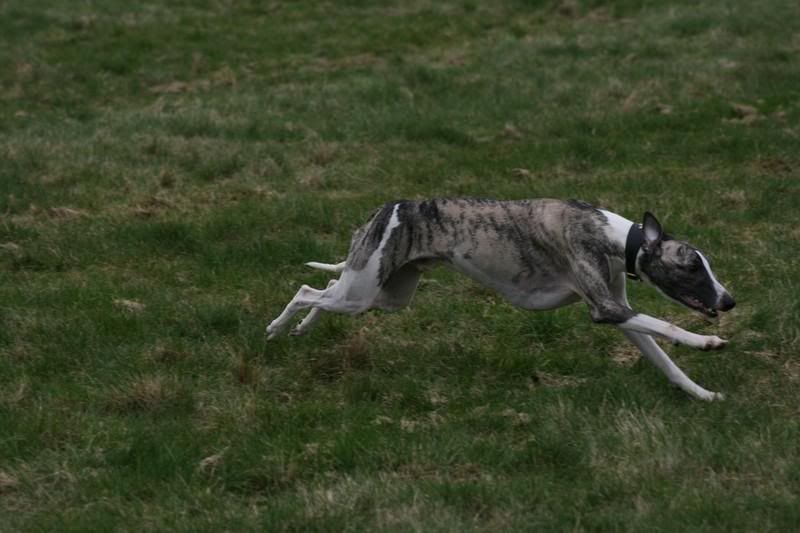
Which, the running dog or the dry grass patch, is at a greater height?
the running dog

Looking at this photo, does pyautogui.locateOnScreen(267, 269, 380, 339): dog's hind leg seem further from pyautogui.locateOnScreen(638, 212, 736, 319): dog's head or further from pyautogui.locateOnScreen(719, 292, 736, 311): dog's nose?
pyautogui.locateOnScreen(719, 292, 736, 311): dog's nose

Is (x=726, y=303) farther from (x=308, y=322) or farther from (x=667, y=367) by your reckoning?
(x=308, y=322)

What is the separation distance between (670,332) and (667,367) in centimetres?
36

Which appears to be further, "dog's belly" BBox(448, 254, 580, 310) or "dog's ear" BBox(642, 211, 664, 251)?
"dog's belly" BBox(448, 254, 580, 310)

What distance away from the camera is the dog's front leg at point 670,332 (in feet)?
20.6

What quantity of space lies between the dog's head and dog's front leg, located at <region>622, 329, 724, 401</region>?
1.16 feet

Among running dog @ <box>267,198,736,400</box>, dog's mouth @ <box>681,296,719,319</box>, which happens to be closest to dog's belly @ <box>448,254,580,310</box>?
running dog @ <box>267,198,736,400</box>

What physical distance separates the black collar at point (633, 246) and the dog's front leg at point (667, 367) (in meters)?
0.39

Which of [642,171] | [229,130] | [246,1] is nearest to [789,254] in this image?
[642,171]

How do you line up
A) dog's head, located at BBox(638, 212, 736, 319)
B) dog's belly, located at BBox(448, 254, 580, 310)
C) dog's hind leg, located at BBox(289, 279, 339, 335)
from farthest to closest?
dog's hind leg, located at BBox(289, 279, 339, 335) < dog's belly, located at BBox(448, 254, 580, 310) < dog's head, located at BBox(638, 212, 736, 319)

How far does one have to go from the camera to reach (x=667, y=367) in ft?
22.0

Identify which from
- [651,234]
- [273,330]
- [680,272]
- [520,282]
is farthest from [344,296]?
[680,272]

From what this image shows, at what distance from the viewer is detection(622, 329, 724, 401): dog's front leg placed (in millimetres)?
6594

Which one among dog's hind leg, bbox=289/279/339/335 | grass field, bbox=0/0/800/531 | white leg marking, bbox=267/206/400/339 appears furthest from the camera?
dog's hind leg, bbox=289/279/339/335
